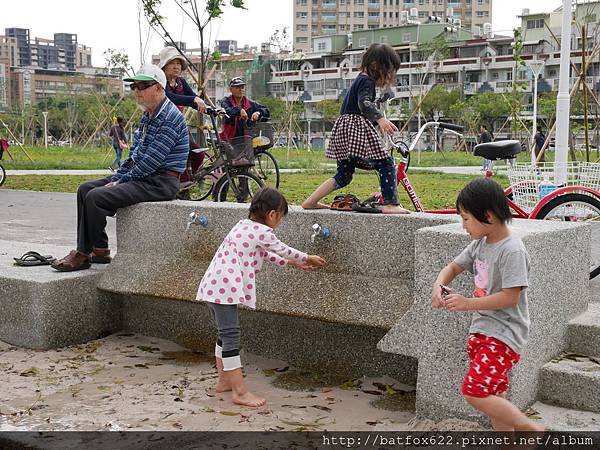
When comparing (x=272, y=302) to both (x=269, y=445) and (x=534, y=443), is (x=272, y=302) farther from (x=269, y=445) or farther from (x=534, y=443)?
(x=534, y=443)

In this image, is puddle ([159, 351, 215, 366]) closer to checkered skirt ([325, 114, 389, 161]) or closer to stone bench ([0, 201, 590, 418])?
stone bench ([0, 201, 590, 418])

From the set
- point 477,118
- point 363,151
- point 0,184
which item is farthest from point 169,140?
point 477,118

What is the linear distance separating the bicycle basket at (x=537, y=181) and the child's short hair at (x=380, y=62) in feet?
5.49

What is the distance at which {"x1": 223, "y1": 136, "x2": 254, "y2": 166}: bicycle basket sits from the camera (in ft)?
27.9

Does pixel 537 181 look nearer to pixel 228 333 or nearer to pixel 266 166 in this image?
pixel 228 333

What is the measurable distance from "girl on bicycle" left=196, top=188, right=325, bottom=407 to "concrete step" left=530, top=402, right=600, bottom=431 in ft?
4.57

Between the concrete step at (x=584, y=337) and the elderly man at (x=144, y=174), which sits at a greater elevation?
the elderly man at (x=144, y=174)

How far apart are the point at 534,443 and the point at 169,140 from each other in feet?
11.4

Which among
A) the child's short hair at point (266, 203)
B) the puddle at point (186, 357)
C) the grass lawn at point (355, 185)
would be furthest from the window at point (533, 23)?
the child's short hair at point (266, 203)

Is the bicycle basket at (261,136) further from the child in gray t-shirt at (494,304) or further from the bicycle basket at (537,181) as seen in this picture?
the child in gray t-shirt at (494,304)

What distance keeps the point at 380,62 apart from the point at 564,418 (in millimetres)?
2543

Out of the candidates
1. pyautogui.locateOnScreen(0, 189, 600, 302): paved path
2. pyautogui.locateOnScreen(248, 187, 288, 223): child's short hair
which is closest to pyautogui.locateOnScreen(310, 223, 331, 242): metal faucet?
pyautogui.locateOnScreen(248, 187, 288, 223): child's short hair

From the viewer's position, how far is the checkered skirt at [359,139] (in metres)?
5.36

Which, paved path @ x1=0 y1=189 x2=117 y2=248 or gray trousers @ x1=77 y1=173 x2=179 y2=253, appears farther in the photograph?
paved path @ x1=0 y1=189 x2=117 y2=248
